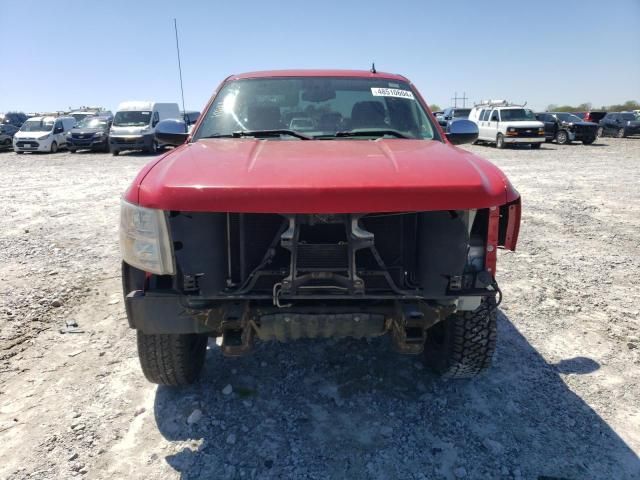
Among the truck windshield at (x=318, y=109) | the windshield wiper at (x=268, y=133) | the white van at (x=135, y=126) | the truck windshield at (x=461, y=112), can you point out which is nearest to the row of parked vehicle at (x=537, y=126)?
the truck windshield at (x=461, y=112)

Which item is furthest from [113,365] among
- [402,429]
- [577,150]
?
[577,150]

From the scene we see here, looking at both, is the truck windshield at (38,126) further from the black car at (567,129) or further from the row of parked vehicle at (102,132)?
the black car at (567,129)

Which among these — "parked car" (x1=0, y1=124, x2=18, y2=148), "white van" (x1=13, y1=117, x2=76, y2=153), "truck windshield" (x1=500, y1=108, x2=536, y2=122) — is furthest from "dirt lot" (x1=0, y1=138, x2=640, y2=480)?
"parked car" (x1=0, y1=124, x2=18, y2=148)

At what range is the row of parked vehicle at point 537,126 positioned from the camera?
19953mm

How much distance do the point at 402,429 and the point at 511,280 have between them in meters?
2.80

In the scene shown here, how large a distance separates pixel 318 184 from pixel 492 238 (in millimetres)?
950

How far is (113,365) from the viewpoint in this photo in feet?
10.5

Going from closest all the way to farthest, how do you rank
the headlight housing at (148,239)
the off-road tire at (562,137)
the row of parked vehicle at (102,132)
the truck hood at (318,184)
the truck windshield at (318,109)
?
the truck hood at (318,184) → the headlight housing at (148,239) → the truck windshield at (318,109) → the row of parked vehicle at (102,132) → the off-road tire at (562,137)

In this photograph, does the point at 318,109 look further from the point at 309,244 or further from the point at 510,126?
the point at 510,126

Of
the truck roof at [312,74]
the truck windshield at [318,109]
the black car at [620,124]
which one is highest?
the truck roof at [312,74]

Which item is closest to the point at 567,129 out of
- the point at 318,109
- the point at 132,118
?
the point at 132,118

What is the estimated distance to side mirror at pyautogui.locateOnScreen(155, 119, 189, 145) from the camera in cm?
367

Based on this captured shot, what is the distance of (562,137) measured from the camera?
22719 millimetres

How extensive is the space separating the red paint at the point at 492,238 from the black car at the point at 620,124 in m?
28.6
